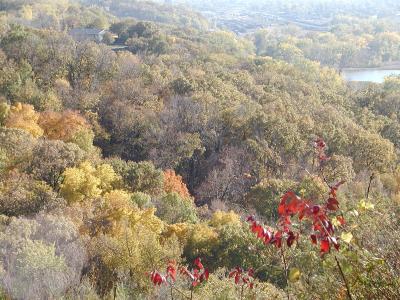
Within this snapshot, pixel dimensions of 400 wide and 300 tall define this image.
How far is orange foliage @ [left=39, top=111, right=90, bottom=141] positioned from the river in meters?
65.0

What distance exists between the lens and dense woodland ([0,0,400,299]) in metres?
7.15

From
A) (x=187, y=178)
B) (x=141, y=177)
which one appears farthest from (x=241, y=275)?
(x=187, y=178)

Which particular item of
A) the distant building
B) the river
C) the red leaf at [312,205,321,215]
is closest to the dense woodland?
the red leaf at [312,205,321,215]

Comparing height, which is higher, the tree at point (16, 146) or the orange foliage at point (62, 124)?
the tree at point (16, 146)

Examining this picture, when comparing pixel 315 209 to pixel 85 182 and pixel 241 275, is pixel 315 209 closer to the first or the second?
pixel 241 275

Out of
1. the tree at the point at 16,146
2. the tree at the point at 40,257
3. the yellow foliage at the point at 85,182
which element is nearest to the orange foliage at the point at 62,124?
the tree at the point at 16,146

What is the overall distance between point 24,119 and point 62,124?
253 centimetres

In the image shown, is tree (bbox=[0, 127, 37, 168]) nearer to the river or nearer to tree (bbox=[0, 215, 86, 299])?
tree (bbox=[0, 215, 86, 299])

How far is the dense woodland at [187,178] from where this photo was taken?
715 cm

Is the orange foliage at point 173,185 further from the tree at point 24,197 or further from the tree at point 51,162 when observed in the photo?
the tree at point 24,197

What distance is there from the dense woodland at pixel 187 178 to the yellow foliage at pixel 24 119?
15 cm

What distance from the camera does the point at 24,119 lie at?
109ft

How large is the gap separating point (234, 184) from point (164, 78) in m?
16.1

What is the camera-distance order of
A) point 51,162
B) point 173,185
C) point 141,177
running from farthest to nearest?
point 173,185 → point 141,177 → point 51,162
